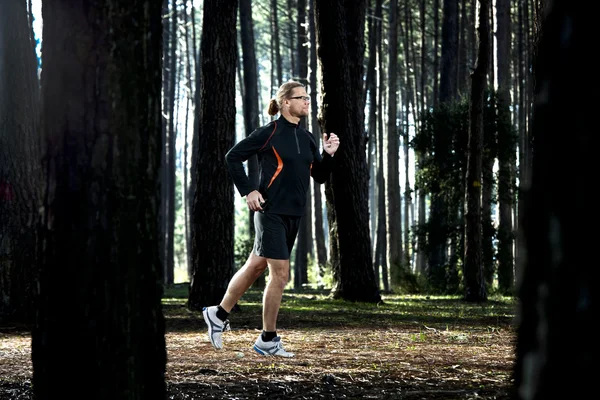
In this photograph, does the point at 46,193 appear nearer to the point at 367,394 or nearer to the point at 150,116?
the point at 150,116

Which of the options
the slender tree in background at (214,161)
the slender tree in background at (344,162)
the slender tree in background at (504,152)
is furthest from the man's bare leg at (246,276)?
the slender tree in background at (504,152)

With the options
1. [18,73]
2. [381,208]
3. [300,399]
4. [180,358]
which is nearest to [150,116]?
[300,399]

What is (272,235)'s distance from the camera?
21.6 ft

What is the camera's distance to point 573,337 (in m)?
1.62

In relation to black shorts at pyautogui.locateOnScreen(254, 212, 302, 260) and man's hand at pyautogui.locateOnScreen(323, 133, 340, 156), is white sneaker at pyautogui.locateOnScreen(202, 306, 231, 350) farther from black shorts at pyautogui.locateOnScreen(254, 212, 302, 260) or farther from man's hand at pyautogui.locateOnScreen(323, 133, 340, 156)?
Result: man's hand at pyautogui.locateOnScreen(323, 133, 340, 156)

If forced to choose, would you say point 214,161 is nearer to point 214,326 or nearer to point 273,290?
point 214,326

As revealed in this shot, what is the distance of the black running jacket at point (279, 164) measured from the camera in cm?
660

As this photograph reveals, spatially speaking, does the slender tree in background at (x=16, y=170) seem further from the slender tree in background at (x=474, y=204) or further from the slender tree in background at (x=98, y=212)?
the slender tree in background at (x=474, y=204)

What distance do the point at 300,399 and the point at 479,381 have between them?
1.20 meters

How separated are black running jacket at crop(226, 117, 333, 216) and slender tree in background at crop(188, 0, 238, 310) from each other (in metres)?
4.10

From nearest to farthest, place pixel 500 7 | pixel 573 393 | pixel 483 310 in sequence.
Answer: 1. pixel 573 393
2. pixel 483 310
3. pixel 500 7

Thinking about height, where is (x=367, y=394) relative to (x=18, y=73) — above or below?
below

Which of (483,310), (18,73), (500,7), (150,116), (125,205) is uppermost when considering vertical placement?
(500,7)

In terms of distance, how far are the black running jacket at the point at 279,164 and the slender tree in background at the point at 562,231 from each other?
4.82m
